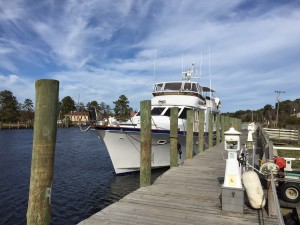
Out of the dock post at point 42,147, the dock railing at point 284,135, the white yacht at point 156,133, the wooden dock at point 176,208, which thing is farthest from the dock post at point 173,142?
the dock railing at point 284,135

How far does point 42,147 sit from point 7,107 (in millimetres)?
106039

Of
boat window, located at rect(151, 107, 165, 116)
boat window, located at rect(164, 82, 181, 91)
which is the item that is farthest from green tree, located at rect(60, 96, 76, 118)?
boat window, located at rect(151, 107, 165, 116)

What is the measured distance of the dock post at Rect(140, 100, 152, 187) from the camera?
6.39m

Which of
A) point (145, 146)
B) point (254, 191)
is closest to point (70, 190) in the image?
point (145, 146)

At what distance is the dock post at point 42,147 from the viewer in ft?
11.0

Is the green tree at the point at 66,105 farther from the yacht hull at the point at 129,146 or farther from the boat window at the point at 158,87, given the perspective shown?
the yacht hull at the point at 129,146

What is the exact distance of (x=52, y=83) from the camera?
341cm

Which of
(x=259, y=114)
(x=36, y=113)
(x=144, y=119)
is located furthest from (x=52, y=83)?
(x=259, y=114)

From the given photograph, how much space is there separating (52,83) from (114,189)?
10.6m

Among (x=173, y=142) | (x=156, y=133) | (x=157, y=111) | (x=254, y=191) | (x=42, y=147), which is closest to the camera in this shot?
(x=42, y=147)

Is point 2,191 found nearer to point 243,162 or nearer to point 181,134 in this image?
point 181,134

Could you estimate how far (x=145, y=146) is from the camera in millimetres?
6598

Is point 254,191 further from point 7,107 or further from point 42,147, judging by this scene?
point 7,107

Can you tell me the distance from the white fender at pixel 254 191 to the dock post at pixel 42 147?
10.6 feet
